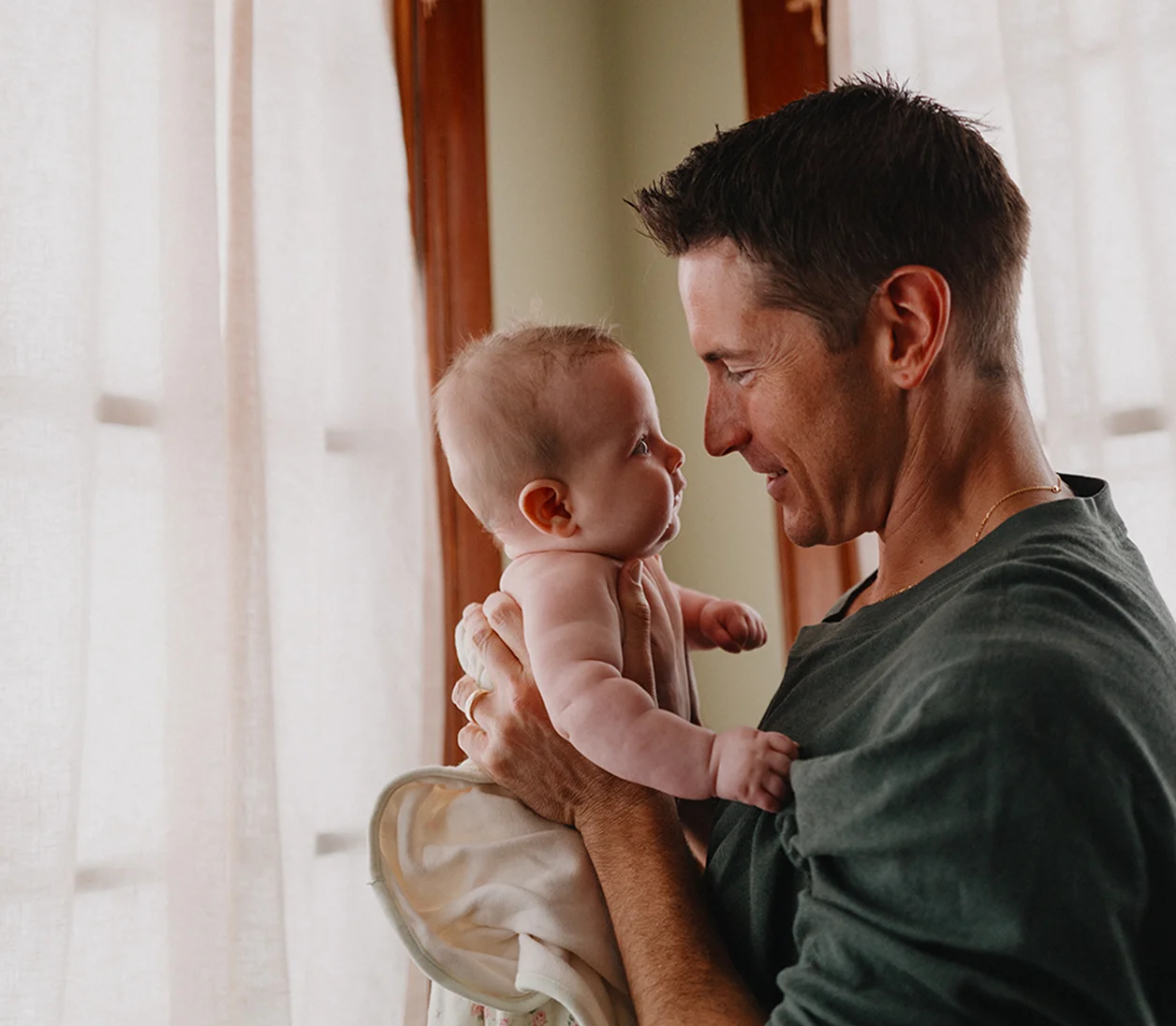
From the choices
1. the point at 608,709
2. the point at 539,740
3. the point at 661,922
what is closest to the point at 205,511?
the point at 539,740

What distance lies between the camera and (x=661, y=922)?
1078 millimetres

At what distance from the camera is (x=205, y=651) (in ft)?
5.64

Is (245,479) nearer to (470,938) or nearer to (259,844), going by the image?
(259,844)

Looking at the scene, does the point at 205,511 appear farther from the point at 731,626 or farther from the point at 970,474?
the point at 970,474

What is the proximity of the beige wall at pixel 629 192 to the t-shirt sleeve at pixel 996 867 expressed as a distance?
1606 millimetres

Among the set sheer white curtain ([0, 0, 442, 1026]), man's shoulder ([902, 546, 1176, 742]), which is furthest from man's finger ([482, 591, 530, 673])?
sheer white curtain ([0, 0, 442, 1026])

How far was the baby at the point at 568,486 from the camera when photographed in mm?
1191

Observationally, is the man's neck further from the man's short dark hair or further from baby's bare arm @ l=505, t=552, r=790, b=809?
baby's bare arm @ l=505, t=552, r=790, b=809

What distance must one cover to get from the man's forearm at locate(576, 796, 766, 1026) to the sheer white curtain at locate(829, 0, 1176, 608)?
3.36 feet

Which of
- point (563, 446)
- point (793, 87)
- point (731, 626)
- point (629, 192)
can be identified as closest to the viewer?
point (563, 446)

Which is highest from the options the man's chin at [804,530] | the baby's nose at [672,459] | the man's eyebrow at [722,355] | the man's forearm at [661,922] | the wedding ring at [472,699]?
the man's eyebrow at [722,355]

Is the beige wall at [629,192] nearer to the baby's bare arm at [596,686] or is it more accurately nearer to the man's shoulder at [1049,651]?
the baby's bare arm at [596,686]

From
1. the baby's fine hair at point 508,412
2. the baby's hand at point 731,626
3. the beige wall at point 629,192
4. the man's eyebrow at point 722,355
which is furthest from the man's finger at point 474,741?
the beige wall at point 629,192

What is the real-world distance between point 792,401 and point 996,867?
485mm
